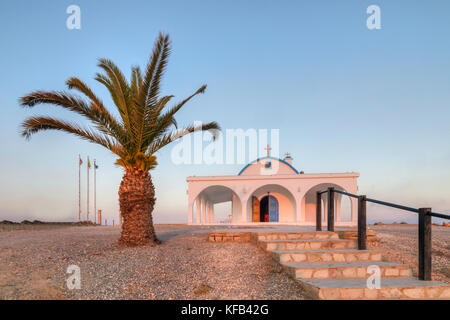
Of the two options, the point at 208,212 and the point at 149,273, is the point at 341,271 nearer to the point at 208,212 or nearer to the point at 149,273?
the point at 149,273

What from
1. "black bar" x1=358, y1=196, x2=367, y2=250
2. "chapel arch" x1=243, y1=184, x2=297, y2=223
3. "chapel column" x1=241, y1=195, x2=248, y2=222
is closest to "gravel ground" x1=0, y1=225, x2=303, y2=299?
"black bar" x1=358, y1=196, x2=367, y2=250

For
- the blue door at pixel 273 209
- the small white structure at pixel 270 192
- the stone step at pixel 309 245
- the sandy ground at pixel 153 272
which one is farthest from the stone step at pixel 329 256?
the blue door at pixel 273 209

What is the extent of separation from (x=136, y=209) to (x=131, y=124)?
221cm

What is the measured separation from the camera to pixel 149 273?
5.84m

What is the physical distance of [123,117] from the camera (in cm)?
874

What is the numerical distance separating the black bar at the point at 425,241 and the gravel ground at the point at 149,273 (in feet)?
6.19

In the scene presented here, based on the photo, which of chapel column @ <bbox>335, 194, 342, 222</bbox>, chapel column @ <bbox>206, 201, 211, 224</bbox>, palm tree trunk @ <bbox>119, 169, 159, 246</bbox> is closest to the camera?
palm tree trunk @ <bbox>119, 169, 159, 246</bbox>

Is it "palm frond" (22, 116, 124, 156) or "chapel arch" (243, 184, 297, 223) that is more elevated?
"palm frond" (22, 116, 124, 156)

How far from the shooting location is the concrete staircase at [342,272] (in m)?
4.57

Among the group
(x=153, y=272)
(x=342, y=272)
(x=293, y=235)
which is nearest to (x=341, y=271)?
(x=342, y=272)

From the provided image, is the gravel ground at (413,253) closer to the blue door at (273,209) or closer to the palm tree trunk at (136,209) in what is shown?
the palm tree trunk at (136,209)

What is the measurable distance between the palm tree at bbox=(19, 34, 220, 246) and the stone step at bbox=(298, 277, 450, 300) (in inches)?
194

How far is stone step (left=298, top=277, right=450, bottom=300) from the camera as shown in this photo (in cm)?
449

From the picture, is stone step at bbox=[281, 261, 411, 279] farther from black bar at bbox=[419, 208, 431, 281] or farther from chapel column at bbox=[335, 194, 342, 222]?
chapel column at bbox=[335, 194, 342, 222]
